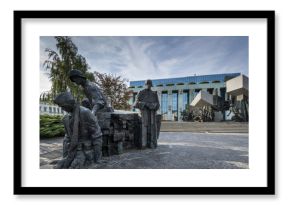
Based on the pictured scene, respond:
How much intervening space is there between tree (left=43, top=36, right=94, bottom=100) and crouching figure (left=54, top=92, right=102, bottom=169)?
472 mm

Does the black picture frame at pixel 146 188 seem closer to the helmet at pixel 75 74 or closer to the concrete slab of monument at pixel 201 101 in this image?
the helmet at pixel 75 74

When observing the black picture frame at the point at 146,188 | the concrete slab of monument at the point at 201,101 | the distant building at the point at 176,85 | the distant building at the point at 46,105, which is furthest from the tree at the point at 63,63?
the concrete slab of monument at the point at 201,101

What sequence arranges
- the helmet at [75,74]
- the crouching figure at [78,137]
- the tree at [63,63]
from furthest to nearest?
the helmet at [75,74]
the tree at [63,63]
the crouching figure at [78,137]

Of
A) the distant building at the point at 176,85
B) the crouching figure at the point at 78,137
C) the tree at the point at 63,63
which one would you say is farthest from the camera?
the distant building at the point at 176,85

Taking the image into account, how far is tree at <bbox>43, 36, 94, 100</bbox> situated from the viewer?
2.97 meters

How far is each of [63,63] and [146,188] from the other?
234 cm

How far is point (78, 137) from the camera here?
112 inches

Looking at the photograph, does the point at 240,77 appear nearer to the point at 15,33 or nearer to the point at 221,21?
the point at 221,21

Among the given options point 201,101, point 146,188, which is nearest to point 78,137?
point 146,188

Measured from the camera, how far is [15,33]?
2.72 metres

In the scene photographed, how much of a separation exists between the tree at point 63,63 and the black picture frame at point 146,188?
1.25 ft

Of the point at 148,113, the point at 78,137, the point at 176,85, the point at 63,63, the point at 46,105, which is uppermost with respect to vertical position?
the point at 63,63

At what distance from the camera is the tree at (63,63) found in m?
2.97

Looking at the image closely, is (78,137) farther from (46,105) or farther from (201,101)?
(201,101)
